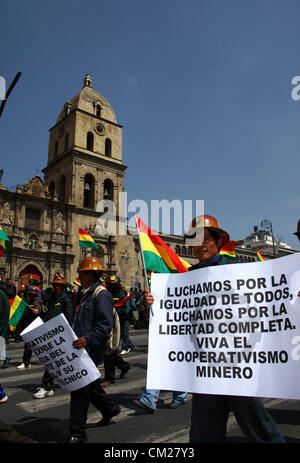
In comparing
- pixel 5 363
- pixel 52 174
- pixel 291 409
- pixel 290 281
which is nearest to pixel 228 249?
pixel 291 409

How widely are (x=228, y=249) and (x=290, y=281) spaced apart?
344 cm

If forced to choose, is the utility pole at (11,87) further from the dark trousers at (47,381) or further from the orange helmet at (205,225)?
the orange helmet at (205,225)

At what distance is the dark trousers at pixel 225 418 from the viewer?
2.35 m

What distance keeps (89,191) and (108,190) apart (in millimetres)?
2277

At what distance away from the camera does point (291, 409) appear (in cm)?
467

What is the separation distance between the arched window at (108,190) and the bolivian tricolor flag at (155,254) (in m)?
33.3

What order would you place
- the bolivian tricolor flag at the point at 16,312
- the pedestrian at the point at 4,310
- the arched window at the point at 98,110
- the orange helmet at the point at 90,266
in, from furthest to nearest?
the arched window at the point at 98,110, the bolivian tricolor flag at the point at 16,312, the pedestrian at the point at 4,310, the orange helmet at the point at 90,266

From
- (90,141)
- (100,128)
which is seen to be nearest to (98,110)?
(100,128)

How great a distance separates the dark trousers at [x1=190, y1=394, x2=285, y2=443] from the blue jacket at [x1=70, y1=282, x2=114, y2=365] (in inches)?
55.5

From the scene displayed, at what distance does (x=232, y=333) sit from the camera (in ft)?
8.38

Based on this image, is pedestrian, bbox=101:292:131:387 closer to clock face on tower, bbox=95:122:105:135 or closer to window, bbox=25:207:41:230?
window, bbox=25:207:41:230

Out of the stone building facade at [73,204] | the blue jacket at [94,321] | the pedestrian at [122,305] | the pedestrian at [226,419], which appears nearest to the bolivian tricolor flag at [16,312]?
the pedestrian at [122,305]
